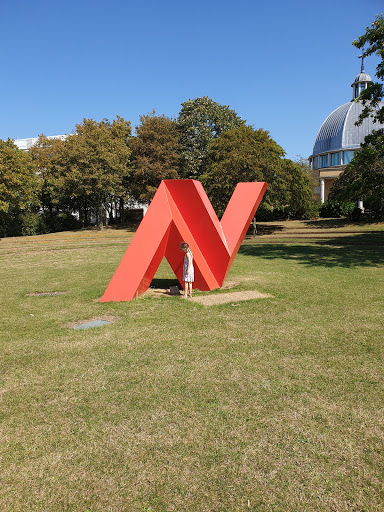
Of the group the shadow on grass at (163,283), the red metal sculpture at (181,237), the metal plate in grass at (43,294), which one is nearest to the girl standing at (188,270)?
the red metal sculpture at (181,237)

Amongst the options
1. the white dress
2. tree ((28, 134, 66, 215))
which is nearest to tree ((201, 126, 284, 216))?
tree ((28, 134, 66, 215))

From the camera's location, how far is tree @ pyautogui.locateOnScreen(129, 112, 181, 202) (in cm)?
3666

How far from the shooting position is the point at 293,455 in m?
3.41

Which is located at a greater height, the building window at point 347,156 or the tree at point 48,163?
the building window at point 347,156

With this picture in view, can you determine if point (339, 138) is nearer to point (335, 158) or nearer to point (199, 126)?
point (335, 158)

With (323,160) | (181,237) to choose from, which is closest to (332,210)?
(323,160)

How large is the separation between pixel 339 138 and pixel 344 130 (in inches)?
54.2

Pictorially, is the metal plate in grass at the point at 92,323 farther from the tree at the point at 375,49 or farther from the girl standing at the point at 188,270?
the tree at the point at 375,49

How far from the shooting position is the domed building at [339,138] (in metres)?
58.2

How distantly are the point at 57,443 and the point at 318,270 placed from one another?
1085cm

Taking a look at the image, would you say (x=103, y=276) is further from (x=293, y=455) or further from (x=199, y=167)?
(x=199, y=167)

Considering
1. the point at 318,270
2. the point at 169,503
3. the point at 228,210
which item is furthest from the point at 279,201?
the point at 169,503

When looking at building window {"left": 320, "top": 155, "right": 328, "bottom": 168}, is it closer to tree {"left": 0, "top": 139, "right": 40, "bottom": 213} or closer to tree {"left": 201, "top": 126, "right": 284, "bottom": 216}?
tree {"left": 201, "top": 126, "right": 284, "bottom": 216}

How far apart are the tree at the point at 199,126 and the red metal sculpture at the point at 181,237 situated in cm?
2793
